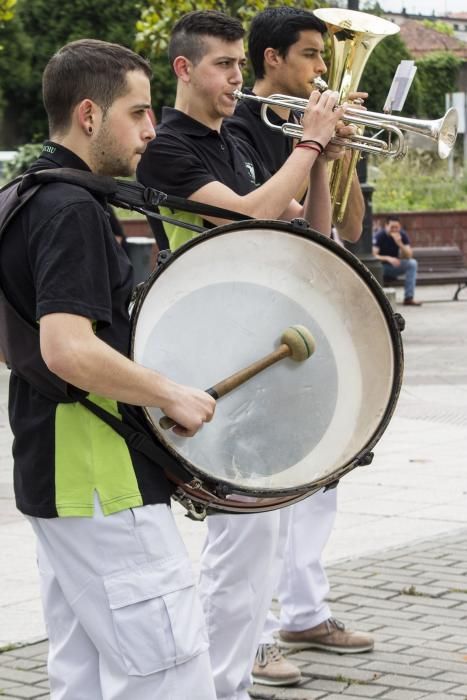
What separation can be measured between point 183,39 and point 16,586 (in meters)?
2.48

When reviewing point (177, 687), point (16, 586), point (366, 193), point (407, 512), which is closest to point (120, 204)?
point (177, 687)

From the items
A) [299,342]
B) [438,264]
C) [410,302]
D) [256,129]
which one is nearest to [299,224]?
[299,342]

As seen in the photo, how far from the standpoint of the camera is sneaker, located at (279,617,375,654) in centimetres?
464

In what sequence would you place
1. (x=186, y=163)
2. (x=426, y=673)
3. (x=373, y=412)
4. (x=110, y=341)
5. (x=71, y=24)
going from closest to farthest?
(x=110, y=341), (x=373, y=412), (x=186, y=163), (x=426, y=673), (x=71, y=24)

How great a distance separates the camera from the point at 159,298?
300 cm

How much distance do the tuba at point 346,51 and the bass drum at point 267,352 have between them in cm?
120

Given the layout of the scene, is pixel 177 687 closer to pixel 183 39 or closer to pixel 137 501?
pixel 137 501

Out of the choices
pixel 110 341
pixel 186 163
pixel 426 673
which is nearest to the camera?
pixel 110 341

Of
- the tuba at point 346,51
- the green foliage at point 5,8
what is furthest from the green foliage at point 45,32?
the tuba at point 346,51

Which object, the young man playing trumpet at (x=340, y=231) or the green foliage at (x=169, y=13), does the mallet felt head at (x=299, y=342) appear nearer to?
the young man playing trumpet at (x=340, y=231)

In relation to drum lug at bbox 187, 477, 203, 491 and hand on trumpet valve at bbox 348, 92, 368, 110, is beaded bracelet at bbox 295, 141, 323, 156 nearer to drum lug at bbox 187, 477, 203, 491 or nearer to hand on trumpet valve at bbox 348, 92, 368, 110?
hand on trumpet valve at bbox 348, 92, 368, 110

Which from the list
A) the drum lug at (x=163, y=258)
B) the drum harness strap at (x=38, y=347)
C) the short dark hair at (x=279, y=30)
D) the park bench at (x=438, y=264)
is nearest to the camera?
the drum harness strap at (x=38, y=347)

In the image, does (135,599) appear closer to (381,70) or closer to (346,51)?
(346,51)

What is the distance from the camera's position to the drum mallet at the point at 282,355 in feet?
9.97
